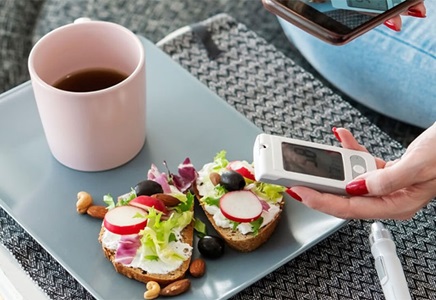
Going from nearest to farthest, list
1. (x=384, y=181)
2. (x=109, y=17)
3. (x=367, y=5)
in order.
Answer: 1. (x=384, y=181)
2. (x=367, y=5)
3. (x=109, y=17)

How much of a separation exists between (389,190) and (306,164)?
3.5 inches

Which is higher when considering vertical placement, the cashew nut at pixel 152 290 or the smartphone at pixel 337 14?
the smartphone at pixel 337 14

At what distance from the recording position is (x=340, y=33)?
32.0 inches

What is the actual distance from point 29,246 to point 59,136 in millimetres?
132

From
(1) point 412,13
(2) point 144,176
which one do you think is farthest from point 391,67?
(2) point 144,176

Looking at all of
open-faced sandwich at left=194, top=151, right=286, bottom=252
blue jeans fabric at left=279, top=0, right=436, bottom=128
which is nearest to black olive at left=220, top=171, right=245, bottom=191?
open-faced sandwich at left=194, top=151, right=286, bottom=252

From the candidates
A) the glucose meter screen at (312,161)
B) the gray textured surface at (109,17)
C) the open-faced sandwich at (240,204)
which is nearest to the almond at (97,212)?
the open-faced sandwich at (240,204)

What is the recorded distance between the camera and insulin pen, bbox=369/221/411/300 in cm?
77

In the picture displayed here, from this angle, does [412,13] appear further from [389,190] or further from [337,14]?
[389,190]

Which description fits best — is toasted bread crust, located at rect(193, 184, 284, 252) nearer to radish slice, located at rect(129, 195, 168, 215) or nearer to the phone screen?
radish slice, located at rect(129, 195, 168, 215)

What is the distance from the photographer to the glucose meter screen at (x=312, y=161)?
77 cm

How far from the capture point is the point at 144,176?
885mm

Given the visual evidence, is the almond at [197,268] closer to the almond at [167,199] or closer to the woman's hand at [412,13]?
the almond at [167,199]

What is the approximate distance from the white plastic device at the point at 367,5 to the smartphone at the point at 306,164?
0.17 meters
